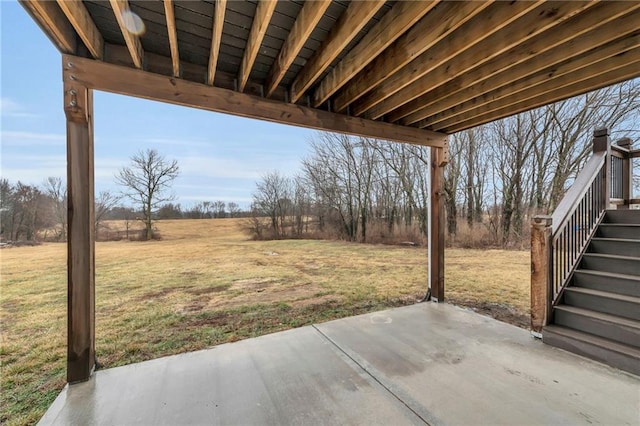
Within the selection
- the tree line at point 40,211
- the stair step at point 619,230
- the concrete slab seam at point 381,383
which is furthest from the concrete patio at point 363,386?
the tree line at point 40,211

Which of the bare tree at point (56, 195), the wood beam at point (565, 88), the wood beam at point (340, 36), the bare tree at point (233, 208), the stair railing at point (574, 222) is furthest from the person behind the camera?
the bare tree at point (233, 208)

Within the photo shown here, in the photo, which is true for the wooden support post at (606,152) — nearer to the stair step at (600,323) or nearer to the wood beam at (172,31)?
the stair step at (600,323)

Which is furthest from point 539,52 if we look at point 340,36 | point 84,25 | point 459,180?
point 459,180

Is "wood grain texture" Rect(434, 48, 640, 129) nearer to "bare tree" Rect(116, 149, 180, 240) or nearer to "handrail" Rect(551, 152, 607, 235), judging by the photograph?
"handrail" Rect(551, 152, 607, 235)

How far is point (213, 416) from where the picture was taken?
1.66 metres

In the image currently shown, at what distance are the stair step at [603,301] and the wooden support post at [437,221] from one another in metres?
1.38

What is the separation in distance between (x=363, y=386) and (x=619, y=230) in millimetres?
3515

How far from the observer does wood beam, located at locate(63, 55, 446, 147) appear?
1933 mm

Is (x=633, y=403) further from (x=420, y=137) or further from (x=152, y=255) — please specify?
(x=152, y=255)

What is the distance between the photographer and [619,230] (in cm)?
307

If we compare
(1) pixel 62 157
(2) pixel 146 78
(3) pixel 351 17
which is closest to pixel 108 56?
(2) pixel 146 78

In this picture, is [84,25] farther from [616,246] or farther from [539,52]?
[616,246]

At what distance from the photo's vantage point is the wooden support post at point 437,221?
12.4 ft

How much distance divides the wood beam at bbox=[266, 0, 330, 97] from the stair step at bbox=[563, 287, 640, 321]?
3.39 metres
